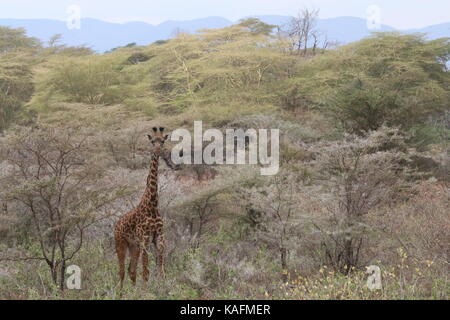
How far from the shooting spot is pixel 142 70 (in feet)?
89.5

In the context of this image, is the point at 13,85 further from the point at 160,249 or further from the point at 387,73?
the point at 160,249

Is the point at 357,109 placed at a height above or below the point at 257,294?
above

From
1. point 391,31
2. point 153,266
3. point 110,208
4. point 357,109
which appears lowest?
point 153,266

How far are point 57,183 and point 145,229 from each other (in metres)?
1.22

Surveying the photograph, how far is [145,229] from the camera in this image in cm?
596

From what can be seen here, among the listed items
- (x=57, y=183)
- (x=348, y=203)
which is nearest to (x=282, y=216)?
(x=348, y=203)

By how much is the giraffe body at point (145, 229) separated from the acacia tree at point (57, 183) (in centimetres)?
47

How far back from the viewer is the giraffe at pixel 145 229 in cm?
594

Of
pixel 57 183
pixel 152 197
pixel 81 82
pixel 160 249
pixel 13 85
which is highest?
pixel 81 82

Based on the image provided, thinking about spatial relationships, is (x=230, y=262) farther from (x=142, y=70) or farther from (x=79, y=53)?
(x=79, y=53)

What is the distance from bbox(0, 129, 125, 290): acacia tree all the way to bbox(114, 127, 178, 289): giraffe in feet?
1.54
